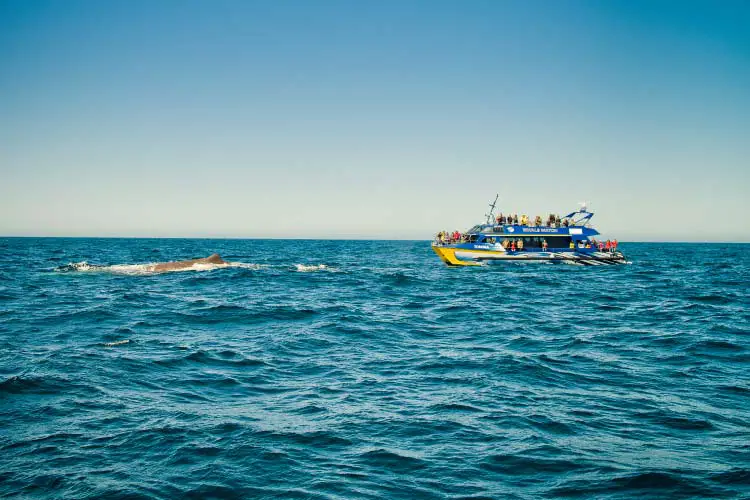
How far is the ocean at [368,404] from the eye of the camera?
295 inches

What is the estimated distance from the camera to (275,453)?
8.27 m

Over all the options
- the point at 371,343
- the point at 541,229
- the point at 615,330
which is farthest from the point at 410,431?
the point at 541,229

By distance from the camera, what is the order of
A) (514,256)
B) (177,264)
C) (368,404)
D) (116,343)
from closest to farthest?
(368,404)
(116,343)
(177,264)
(514,256)

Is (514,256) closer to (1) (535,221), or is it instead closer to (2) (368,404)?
(1) (535,221)

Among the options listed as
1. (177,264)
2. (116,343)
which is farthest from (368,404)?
(177,264)

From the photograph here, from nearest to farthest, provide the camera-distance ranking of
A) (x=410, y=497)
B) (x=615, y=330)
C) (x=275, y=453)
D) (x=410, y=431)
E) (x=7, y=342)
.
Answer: (x=410, y=497) → (x=275, y=453) → (x=410, y=431) → (x=7, y=342) → (x=615, y=330)

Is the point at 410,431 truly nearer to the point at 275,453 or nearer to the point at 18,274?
the point at 275,453

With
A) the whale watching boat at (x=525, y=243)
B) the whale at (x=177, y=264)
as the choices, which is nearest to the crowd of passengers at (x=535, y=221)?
the whale watching boat at (x=525, y=243)

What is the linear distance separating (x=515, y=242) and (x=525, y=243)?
140 cm

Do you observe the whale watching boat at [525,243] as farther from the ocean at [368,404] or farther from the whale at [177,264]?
the ocean at [368,404]

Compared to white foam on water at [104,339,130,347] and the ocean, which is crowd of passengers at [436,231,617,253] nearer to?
the ocean

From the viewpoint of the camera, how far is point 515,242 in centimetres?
5709

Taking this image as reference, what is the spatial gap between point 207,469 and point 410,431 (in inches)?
137

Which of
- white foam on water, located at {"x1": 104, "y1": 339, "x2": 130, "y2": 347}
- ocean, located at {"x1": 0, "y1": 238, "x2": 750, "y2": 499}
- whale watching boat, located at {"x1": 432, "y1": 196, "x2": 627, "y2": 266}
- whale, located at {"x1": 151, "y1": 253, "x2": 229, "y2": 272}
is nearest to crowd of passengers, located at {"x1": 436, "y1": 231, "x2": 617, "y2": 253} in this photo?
whale watching boat, located at {"x1": 432, "y1": 196, "x2": 627, "y2": 266}
